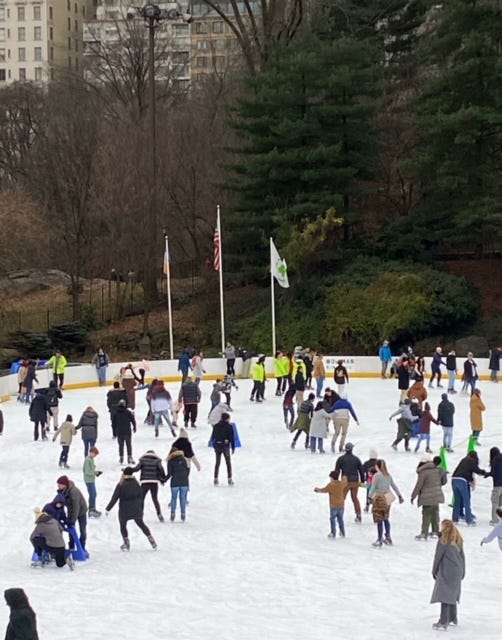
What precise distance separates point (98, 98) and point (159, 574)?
204 feet

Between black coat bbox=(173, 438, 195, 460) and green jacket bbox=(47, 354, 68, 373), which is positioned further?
green jacket bbox=(47, 354, 68, 373)

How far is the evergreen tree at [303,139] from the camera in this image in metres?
48.4

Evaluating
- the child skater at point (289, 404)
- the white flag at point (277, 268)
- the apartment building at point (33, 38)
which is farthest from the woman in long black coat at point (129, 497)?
the apartment building at point (33, 38)

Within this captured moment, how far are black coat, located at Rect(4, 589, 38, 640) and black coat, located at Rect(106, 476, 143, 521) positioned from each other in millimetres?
6044

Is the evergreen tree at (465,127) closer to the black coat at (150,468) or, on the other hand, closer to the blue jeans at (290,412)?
the blue jeans at (290,412)

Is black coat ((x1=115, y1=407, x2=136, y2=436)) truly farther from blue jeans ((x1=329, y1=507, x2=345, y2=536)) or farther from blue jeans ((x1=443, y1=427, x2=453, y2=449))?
blue jeans ((x1=443, y1=427, x2=453, y2=449))

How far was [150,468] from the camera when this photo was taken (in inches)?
652

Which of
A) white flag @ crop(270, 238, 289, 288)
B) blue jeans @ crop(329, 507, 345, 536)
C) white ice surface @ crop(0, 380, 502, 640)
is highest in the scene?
white flag @ crop(270, 238, 289, 288)

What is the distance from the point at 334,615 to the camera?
13.5 meters

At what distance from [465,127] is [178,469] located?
105ft

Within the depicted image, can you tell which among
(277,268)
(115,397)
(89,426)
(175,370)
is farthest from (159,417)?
(277,268)

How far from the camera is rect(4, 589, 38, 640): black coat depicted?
923 centimetres

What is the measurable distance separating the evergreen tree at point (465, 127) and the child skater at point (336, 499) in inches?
1170

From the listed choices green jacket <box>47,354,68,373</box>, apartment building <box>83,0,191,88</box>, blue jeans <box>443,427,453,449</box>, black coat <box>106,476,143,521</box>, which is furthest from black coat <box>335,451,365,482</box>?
apartment building <box>83,0,191,88</box>
